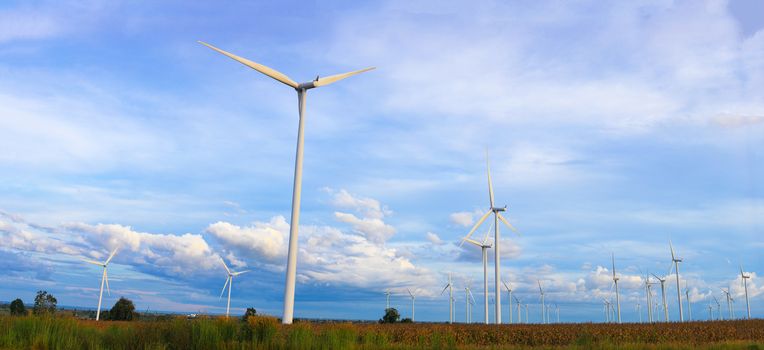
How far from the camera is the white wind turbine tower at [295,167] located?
42406 millimetres

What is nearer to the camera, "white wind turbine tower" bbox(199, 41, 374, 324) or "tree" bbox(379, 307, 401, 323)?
"white wind turbine tower" bbox(199, 41, 374, 324)

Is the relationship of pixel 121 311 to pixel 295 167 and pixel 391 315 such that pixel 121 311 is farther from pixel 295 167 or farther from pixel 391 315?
pixel 295 167

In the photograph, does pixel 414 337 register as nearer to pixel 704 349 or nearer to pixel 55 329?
pixel 704 349

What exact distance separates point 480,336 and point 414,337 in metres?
6.95

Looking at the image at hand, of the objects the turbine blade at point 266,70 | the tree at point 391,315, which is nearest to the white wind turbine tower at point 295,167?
the turbine blade at point 266,70

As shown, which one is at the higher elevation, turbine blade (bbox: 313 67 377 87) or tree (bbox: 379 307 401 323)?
turbine blade (bbox: 313 67 377 87)

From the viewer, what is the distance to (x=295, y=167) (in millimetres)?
45688

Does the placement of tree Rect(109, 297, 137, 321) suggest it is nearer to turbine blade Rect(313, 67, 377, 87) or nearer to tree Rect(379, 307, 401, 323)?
tree Rect(379, 307, 401, 323)

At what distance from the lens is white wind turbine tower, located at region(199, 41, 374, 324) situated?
42.4m

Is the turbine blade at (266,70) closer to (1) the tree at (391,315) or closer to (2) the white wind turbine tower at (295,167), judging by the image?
(2) the white wind turbine tower at (295,167)

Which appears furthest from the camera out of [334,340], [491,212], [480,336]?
[491,212]

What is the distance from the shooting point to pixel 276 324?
26.7 metres

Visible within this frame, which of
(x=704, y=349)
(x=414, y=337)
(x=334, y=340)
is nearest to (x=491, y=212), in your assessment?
(x=414, y=337)

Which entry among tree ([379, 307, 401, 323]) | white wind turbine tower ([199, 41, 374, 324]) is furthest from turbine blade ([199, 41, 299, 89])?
tree ([379, 307, 401, 323])
